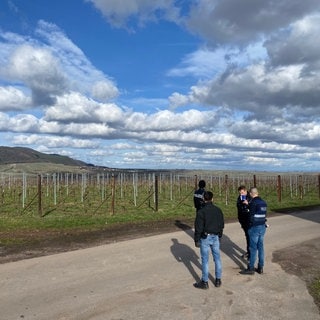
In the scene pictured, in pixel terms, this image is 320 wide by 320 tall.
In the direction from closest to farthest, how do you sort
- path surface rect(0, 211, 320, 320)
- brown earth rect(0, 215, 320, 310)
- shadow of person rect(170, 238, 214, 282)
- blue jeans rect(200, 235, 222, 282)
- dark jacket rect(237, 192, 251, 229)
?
path surface rect(0, 211, 320, 320), blue jeans rect(200, 235, 222, 282), shadow of person rect(170, 238, 214, 282), brown earth rect(0, 215, 320, 310), dark jacket rect(237, 192, 251, 229)

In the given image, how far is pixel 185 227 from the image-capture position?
60.6 ft

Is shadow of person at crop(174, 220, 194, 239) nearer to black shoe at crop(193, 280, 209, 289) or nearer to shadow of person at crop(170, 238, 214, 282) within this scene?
shadow of person at crop(170, 238, 214, 282)

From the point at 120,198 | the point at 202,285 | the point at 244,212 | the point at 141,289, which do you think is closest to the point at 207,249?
the point at 202,285

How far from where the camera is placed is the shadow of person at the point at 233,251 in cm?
1154

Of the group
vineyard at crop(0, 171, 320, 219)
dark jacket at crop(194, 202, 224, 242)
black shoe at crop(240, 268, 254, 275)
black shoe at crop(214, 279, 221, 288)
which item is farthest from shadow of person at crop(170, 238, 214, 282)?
vineyard at crop(0, 171, 320, 219)

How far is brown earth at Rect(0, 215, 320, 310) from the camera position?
11.3m

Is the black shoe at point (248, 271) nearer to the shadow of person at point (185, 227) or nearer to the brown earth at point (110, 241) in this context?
→ the brown earth at point (110, 241)

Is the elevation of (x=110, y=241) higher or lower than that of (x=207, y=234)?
lower

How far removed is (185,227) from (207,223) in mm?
9496

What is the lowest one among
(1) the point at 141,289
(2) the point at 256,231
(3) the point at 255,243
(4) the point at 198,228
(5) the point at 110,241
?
(1) the point at 141,289

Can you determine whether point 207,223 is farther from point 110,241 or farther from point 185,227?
point 185,227

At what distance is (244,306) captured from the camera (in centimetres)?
795

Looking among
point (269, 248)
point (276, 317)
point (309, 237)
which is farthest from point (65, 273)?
→ point (309, 237)

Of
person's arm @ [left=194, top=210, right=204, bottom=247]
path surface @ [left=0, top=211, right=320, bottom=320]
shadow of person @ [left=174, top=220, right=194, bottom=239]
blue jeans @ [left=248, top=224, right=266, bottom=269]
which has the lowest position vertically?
path surface @ [left=0, top=211, right=320, bottom=320]
